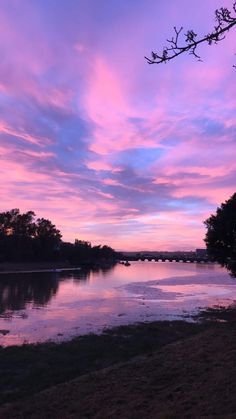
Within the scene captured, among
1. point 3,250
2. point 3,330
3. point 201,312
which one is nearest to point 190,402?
point 3,330

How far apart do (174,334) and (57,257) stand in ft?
533

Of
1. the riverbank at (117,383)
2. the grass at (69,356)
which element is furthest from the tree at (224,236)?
the riverbank at (117,383)

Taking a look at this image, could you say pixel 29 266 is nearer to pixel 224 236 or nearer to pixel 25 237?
pixel 25 237

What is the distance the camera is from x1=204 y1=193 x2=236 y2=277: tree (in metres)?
58.1

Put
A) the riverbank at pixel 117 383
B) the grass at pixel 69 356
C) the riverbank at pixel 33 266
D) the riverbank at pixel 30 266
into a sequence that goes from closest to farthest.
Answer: the riverbank at pixel 117 383
the grass at pixel 69 356
the riverbank at pixel 30 266
the riverbank at pixel 33 266

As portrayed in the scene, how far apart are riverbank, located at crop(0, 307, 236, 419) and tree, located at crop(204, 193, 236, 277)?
36.2 meters

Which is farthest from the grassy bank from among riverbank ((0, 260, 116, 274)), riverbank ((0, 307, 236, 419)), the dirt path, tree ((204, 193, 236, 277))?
the dirt path

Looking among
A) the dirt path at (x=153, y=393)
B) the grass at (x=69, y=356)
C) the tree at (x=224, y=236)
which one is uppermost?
the tree at (x=224, y=236)

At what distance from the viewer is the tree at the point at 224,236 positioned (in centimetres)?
5806

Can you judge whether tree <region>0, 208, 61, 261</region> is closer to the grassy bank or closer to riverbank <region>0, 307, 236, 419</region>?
the grassy bank

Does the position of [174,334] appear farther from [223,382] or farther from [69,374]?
[223,382]

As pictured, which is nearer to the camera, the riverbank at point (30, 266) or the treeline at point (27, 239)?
the riverbank at point (30, 266)

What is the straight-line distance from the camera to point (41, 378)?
57.6 ft

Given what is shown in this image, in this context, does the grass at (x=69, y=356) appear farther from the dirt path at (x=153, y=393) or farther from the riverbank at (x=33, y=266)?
the riverbank at (x=33, y=266)
